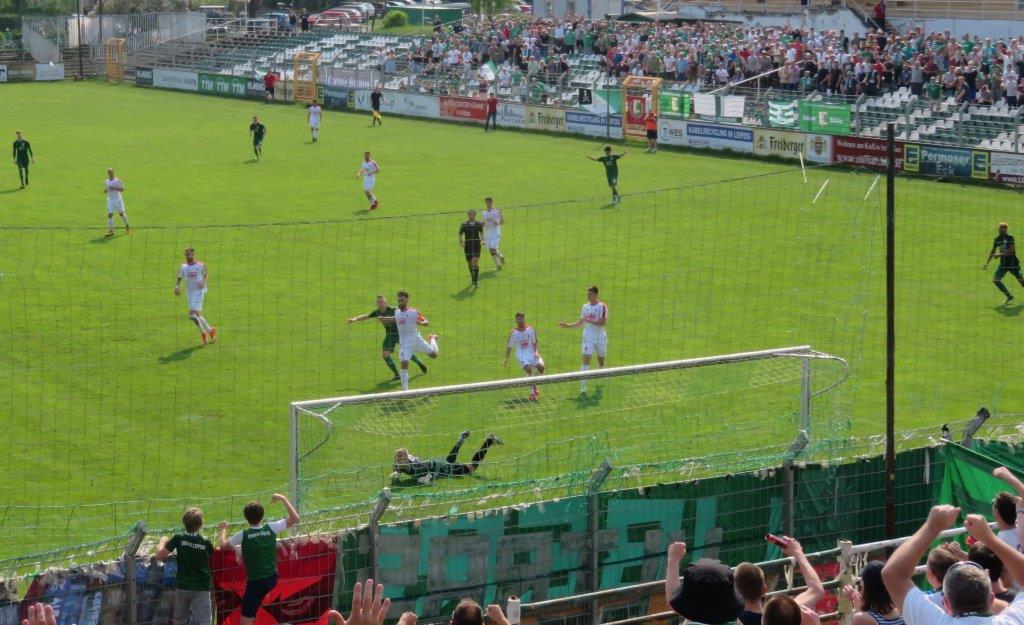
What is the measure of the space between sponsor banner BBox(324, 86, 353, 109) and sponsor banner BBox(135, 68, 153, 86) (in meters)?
13.5

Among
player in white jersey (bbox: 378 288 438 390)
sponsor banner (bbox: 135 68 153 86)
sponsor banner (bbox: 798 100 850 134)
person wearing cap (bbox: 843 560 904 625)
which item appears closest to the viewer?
person wearing cap (bbox: 843 560 904 625)

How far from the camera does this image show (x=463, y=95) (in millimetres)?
54719

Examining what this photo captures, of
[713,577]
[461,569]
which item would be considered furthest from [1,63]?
[713,577]

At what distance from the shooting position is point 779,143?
1682 inches

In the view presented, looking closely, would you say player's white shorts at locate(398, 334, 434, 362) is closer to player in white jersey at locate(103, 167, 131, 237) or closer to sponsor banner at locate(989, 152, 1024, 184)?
player in white jersey at locate(103, 167, 131, 237)

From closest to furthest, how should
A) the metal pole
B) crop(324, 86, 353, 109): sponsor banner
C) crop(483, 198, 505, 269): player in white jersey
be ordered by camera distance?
1. the metal pole
2. crop(483, 198, 505, 269): player in white jersey
3. crop(324, 86, 353, 109): sponsor banner

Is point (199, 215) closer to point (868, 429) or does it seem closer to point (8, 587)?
point (868, 429)

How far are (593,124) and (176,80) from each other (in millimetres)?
27195

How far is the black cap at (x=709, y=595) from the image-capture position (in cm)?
673

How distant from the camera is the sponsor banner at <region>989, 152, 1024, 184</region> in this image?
36.3m

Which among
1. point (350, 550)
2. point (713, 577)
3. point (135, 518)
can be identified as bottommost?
point (135, 518)

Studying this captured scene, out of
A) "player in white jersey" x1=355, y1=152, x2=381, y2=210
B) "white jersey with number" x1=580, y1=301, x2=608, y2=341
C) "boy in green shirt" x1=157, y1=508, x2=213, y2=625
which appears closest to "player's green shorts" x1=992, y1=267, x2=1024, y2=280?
"white jersey with number" x1=580, y1=301, x2=608, y2=341

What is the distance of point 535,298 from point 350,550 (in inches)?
599

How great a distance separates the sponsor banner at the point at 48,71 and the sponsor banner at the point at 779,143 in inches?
1673
